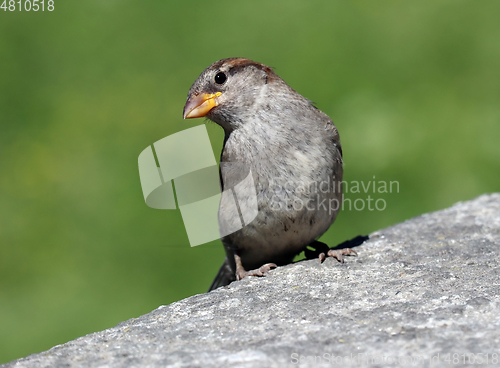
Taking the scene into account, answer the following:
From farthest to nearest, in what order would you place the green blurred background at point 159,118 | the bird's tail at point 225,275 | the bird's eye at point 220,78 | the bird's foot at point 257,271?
the green blurred background at point 159,118 < the bird's tail at point 225,275 < the bird's eye at point 220,78 < the bird's foot at point 257,271

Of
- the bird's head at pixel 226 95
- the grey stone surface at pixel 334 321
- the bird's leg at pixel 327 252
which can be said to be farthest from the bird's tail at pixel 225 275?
the bird's head at pixel 226 95

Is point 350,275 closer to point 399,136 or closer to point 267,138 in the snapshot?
point 267,138

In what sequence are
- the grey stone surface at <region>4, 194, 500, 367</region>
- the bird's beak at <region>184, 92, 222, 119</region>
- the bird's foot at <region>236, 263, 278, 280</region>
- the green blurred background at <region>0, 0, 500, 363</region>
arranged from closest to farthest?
the grey stone surface at <region>4, 194, 500, 367</region>
the bird's foot at <region>236, 263, 278, 280</region>
the bird's beak at <region>184, 92, 222, 119</region>
the green blurred background at <region>0, 0, 500, 363</region>

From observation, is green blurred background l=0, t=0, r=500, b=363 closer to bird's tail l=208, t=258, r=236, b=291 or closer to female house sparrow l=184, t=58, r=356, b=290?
bird's tail l=208, t=258, r=236, b=291

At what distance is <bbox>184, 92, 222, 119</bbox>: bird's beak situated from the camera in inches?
127

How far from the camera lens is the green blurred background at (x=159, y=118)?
5.25 metres

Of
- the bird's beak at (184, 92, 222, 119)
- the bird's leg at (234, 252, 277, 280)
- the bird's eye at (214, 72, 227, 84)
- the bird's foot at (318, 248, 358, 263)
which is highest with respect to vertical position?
the bird's eye at (214, 72, 227, 84)

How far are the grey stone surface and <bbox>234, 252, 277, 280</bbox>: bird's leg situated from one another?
3.4 inches

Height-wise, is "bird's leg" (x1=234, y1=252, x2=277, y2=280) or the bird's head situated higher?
the bird's head

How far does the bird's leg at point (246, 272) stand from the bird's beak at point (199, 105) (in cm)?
82

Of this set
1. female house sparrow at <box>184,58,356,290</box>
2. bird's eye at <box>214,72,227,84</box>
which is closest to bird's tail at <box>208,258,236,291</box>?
female house sparrow at <box>184,58,356,290</box>

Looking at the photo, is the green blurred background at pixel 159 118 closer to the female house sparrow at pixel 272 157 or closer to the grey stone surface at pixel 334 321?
the female house sparrow at pixel 272 157

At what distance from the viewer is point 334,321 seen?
7.39ft

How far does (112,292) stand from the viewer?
16.6 ft
